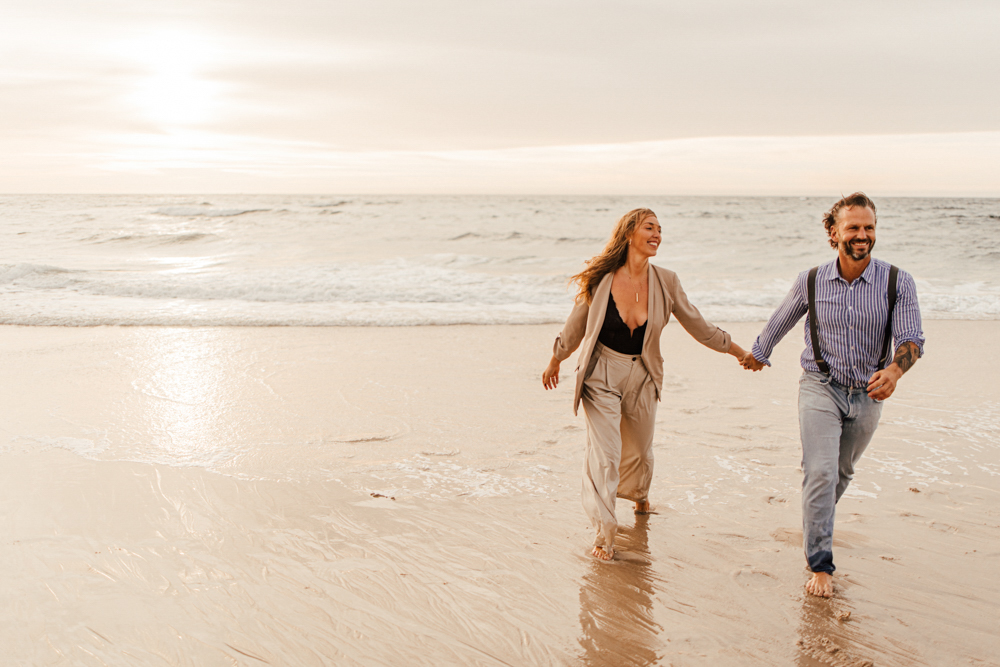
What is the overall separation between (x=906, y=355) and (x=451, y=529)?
256 centimetres

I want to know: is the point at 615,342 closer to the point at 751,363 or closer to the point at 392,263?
the point at 751,363

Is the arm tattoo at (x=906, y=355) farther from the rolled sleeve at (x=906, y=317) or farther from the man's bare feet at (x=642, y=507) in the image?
the man's bare feet at (x=642, y=507)

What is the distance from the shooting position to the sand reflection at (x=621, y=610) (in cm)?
297

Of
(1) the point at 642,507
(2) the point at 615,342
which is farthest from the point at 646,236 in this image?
(1) the point at 642,507

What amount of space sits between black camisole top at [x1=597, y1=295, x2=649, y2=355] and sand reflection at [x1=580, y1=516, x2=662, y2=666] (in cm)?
112

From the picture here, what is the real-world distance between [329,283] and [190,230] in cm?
1890

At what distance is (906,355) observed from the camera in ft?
10.1

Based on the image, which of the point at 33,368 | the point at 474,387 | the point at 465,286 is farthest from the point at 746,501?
the point at 465,286

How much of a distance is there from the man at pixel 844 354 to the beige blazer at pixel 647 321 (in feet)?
2.45

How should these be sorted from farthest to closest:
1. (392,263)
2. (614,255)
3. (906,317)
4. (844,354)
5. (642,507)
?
(392,263), (642,507), (614,255), (844,354), (906,317)

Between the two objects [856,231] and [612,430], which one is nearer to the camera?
[856,231]

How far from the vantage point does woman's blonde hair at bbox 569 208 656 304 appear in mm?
3877

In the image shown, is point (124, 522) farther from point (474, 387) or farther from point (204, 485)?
point (474, 387)

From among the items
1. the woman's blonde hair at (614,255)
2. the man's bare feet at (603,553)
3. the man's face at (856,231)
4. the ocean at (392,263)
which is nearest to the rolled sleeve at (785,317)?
the man's face at (856,231)
